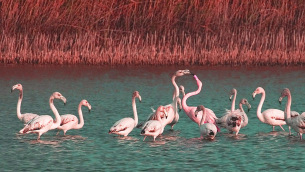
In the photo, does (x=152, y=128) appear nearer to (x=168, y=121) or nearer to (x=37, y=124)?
(x=168, y=121)

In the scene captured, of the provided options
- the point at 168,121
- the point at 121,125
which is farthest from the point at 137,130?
the point at 121,125

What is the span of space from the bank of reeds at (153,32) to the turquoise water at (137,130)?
44 centimetres

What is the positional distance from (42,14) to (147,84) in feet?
18.1

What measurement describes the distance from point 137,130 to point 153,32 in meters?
11.1

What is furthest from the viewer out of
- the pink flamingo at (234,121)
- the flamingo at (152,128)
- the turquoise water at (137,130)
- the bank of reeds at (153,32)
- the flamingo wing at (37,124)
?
the bank of reeds at (153,32)

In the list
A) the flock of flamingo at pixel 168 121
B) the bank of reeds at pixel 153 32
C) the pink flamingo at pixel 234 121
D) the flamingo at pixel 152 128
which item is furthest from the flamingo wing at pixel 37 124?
the bank of reeds at pixel 153 32

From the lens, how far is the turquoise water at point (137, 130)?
437 inches

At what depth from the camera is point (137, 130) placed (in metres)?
14.2

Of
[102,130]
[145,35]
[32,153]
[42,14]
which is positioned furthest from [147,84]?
[32,153]

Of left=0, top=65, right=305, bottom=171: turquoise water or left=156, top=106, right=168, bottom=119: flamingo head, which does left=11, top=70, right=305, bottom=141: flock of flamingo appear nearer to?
left=156, top=106, right=168, bottom=119: flamingo head

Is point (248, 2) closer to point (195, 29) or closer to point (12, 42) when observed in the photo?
point (195, 29)

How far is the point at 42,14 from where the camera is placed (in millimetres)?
24859

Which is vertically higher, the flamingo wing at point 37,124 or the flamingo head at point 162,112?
the flamingo head at point 162,112

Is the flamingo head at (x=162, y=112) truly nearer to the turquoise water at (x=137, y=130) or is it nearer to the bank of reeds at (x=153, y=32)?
the turquoise water at (x=137, y=130)
